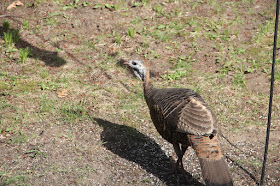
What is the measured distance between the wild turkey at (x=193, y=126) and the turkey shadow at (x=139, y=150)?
236 millimetres

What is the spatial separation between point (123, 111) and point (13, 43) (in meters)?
3.34

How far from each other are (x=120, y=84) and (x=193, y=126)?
9.99 ft

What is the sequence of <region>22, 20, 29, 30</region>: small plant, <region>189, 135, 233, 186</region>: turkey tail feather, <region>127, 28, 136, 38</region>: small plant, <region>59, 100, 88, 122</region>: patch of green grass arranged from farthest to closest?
<region>22, 20, 29, 30</region>: small plant → <region>127, 28, 136, 38</region>: small plant → <region>59, 100, 88, 122</region>: patch of green grass → <region>189, 135, 233, 186</region>: turkey tail feather

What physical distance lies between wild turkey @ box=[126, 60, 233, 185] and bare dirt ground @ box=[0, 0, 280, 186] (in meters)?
0.76

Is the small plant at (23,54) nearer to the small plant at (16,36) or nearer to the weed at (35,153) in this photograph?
the small plant at (16,36)

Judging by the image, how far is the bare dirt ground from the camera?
467 centimetres

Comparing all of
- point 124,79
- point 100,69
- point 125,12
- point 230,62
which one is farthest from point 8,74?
point 230,62

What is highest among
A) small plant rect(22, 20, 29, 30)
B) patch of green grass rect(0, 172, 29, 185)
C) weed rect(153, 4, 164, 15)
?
small plant rect(22, 20, 29, 30)

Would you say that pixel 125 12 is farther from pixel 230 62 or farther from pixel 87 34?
pixel 230 62

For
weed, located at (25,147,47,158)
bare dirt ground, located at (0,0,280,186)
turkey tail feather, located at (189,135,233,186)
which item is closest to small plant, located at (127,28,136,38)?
bare dirt ground, located at (0,0,280,186)

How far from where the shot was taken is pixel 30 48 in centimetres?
751

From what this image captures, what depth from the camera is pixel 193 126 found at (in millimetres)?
3902

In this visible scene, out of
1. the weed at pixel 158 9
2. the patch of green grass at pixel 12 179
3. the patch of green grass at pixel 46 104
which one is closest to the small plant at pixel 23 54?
the patch of green grass at pixel 46 104

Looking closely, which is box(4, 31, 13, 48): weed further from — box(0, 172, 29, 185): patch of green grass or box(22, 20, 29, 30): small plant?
box(0, 172, 29, 185): patch of green grass
